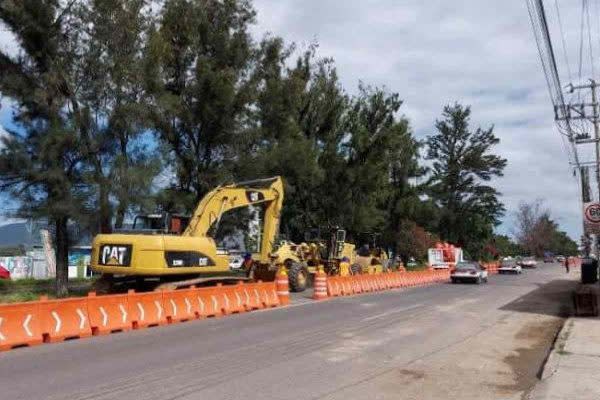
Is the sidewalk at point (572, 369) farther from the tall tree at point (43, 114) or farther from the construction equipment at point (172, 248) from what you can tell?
the tall tree at point (43, 114)

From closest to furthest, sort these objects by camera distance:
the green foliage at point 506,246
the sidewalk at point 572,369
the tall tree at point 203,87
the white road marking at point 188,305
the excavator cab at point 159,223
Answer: the sidewalk at point 572,369, the white road marking at point 188,305, the excavator cab at point 159,223, the tall tree at point 203,87, the green foliage at point 506,246

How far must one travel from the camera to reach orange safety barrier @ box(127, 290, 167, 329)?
50.2 feet

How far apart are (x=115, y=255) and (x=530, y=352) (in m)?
11.9

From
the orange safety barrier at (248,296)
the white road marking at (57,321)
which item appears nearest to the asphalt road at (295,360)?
the white road marking at (57,321)

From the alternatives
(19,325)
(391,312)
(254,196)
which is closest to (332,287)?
(254,196)

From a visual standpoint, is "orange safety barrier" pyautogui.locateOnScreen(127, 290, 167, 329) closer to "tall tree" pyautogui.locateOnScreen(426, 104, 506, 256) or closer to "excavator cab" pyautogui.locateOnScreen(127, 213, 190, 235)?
"excavator cab" pyautogui.locateOnScreen(127, 213, 190, 235)

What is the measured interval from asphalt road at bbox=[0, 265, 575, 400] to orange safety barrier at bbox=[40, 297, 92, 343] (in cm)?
46

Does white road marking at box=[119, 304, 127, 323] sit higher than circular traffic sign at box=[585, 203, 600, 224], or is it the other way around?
circular traffic sign at box=[585, 203, 600, 224]

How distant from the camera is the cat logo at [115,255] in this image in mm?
19375

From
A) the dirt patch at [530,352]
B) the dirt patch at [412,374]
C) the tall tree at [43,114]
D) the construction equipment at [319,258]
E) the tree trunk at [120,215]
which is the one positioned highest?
the tall tree at [43,114]

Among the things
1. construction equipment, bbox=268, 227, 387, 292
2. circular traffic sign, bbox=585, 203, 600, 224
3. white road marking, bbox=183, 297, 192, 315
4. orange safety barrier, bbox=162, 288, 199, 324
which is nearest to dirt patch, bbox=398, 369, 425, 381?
orange safety barrier, bbox=162, 288, 199, 324

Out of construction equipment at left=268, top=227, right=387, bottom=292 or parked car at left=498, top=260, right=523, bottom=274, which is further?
parked car at left=498, top=260, right=523, bottom=274

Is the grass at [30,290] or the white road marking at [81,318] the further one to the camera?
the grass at [30,290]

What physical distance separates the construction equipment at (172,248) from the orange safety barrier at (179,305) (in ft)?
8.33
